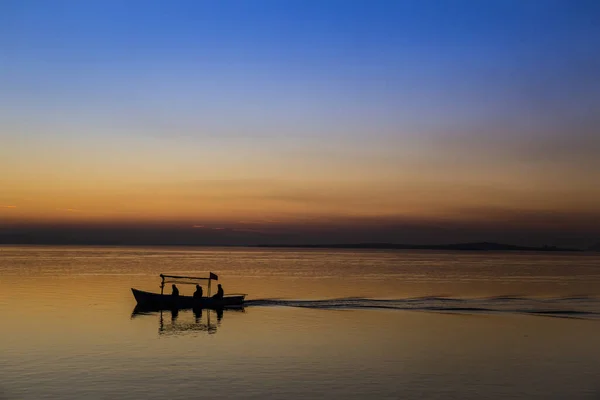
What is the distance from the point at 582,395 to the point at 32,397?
18.3 m

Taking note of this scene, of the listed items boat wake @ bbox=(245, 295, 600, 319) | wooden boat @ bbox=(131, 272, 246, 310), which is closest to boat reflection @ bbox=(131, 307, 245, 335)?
wooden boat @ bbox=(131, 272, 246, 310)

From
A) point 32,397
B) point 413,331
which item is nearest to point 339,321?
point 413,331

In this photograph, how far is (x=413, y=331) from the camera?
3478 centimetres

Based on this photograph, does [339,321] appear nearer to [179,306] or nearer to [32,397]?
[179,306]

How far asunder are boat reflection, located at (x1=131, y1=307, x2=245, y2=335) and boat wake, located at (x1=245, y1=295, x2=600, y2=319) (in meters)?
5.09

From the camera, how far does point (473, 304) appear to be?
50.2 m

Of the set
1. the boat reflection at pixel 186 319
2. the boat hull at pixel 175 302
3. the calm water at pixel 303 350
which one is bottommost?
the boat reflection at pixel 186 319

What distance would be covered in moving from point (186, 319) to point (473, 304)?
77.5 feet

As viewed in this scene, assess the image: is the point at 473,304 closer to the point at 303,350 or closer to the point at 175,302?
the point at 175,302

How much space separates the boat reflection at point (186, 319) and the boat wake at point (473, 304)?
5.09 m

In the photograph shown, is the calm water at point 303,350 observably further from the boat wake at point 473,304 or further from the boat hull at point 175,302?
the boat hull at point 175,302

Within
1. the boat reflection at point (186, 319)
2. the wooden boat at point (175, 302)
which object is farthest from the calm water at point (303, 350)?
the wooden boat at point (175, 302)

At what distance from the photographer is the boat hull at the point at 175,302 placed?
1777 inches

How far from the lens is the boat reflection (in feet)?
116
